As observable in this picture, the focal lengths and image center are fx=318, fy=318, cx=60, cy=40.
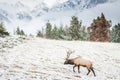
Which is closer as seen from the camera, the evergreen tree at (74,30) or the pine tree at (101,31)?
the pine tree at (101,31)

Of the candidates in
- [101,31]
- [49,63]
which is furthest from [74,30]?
[49,63]

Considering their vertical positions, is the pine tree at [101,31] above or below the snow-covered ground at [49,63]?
above

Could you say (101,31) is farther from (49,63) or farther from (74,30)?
(49,63)

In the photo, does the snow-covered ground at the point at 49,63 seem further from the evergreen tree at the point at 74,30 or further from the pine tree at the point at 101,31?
the evergreen tree at the point at 74,30

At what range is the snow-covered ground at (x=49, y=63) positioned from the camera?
2390cm

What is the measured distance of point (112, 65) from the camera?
31.5m

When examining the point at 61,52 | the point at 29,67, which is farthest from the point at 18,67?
the point at 61,52

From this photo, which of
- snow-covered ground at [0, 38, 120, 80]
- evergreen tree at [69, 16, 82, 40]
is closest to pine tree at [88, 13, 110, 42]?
evergreen tree at [69, 16, 82, 40]

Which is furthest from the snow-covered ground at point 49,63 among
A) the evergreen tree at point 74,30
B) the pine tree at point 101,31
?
the evergreen tree at point 74,30

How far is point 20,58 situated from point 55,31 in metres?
87.4

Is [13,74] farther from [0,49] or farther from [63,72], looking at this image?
[0,49]

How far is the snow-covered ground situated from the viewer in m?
23.9

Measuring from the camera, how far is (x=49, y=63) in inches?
1128

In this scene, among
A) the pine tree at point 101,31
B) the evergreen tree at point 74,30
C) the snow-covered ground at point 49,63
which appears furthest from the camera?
the evergreen tree at point 74,30
